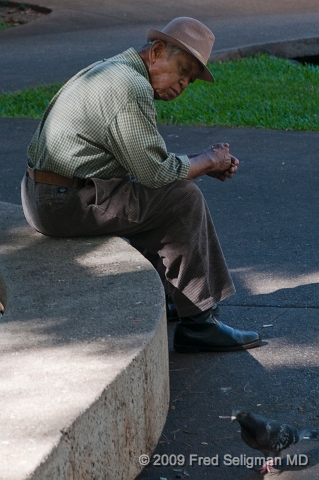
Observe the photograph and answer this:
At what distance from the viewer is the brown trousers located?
3.72 metres

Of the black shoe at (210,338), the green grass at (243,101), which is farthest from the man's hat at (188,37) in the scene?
the green grass at (243,101)

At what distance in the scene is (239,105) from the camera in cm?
898

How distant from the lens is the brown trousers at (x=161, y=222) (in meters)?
3.72

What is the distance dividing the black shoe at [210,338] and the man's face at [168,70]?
107 centimetres

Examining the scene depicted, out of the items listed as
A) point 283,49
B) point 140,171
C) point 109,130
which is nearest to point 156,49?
point 109,130

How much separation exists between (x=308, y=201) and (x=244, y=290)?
1652 mm

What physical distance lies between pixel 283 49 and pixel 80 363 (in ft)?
33.8

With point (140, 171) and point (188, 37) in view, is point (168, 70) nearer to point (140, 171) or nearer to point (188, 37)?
point (188, 37)

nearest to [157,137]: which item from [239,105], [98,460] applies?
[98,460]

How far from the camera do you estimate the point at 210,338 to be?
12.8ft

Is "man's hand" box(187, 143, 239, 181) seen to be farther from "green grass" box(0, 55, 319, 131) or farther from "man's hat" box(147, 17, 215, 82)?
"green grass" box(0, 55, 319, 131)

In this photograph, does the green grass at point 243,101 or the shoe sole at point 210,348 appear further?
the green grass at point 243,101

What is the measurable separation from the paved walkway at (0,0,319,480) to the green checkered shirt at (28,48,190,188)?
92 centimetres

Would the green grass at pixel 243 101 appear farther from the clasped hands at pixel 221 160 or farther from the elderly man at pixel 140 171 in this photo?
the elderly man at pixel 140 171
